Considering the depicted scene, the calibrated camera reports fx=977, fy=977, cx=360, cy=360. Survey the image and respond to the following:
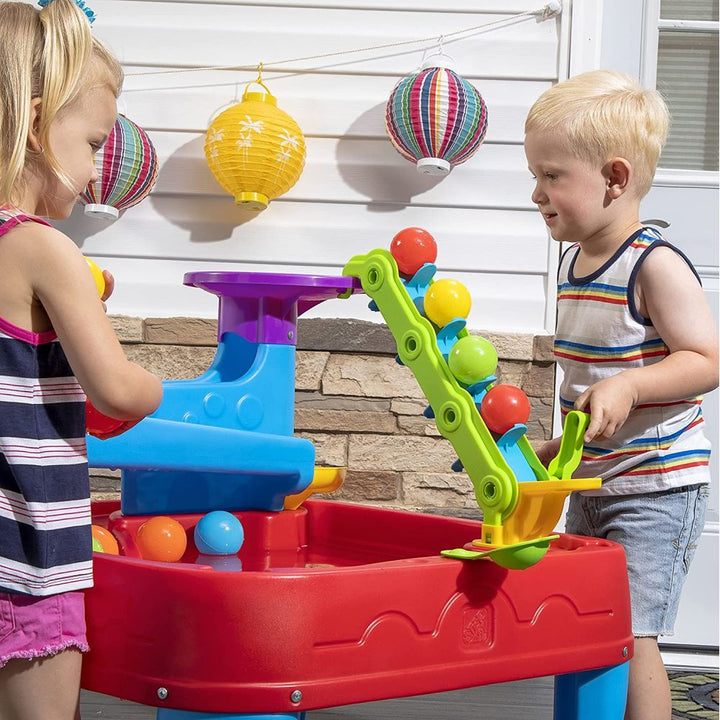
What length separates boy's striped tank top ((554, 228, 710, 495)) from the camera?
122cm

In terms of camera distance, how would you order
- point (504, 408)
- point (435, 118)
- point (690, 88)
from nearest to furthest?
point (504, 408) < point (435, 118) < point (690, 88)

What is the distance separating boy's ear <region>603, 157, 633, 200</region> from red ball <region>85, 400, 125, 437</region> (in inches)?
27.6

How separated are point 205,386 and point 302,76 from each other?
4.51 feet

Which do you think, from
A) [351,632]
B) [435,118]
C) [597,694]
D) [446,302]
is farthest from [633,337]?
[435,118]

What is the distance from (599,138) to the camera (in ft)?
4.13

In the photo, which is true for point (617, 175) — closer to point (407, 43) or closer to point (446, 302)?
point (446, 302)

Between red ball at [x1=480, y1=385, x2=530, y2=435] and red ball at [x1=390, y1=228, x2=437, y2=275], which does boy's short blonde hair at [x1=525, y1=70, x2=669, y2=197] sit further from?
red ball at [x1=480, y1=385, x2=530, y2=435]

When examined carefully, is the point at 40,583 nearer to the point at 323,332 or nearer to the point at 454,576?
the point at 454,576

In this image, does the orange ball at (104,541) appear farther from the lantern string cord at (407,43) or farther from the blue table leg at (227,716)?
the lantern string cord at (407,43)

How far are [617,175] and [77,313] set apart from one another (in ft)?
2.43

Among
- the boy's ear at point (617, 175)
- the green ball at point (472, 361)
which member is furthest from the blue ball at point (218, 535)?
the boy's ear at point (617, 175)

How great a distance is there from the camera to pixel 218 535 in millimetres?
1250

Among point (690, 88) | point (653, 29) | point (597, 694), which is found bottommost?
point (597, 694)

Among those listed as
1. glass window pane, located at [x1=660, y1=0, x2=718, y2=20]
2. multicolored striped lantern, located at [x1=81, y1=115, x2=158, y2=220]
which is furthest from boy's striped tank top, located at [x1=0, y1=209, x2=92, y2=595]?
glass window pane, located at [x1=660, y1=0, x2=718, y2=20]
